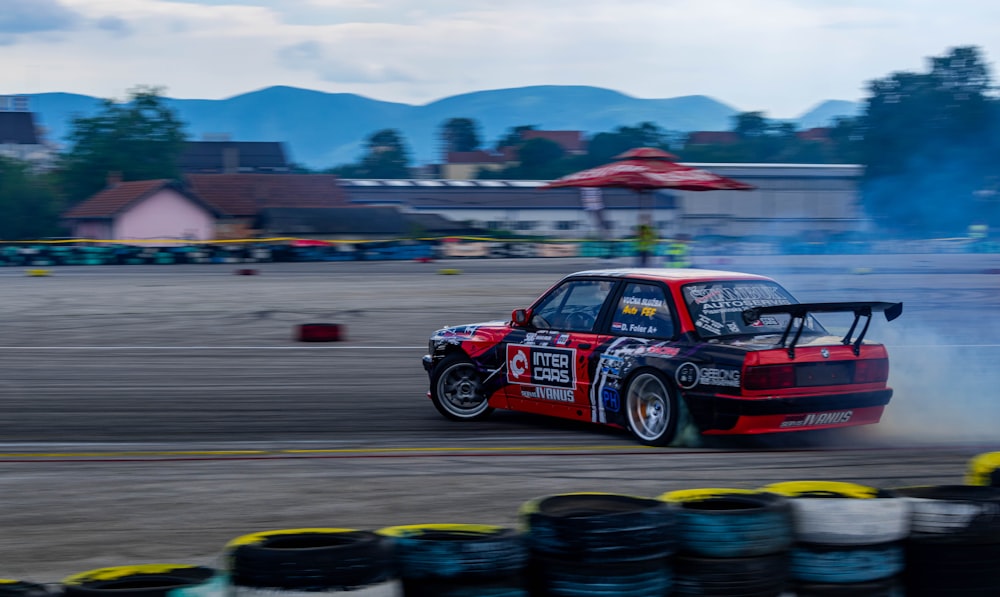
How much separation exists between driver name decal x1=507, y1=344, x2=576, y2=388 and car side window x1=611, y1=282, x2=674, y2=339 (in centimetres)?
45

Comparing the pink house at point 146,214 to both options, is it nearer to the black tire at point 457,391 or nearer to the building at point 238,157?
the building at point 238,157

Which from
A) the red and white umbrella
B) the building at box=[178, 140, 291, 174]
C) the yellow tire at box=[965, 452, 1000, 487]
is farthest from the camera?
the building at box=[178, 140, 291, 174]

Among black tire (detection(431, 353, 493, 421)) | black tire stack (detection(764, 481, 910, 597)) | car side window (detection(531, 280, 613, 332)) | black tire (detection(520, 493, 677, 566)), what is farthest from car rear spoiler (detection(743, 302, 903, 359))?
black tire (detection(520, 493, 677, 566))

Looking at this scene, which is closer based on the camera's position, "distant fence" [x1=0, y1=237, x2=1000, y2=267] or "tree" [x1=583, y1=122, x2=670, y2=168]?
"distant fence" [x1=0, y1=237, x2=1000, y2=267]

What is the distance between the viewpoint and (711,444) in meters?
8.16

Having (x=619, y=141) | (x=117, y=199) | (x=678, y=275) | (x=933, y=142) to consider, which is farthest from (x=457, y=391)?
(x=619, y=141)

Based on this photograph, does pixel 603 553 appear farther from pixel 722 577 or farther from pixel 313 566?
pixel 313 566

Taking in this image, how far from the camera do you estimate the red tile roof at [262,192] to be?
79.4 meters

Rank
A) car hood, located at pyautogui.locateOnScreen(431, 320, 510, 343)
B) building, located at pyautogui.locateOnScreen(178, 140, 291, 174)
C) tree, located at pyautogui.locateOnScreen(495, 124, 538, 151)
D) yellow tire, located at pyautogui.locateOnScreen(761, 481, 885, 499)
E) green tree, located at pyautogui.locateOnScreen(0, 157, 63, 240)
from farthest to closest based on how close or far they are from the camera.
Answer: tree, located at pyautogui.locateOnScreen(495, 124, 538, 151), building, located at pyautogui.locateOnScreen(178, 140, 291, 174), green tree, located at pyautogui.locateOnScreen(0, 157, 63, 240), car hood, located at pyautogui.locateOnScreen(431, 320, 510, 343), yellow tire, located at pyautogui.locateOnScreen(761, 481, 885, 499)

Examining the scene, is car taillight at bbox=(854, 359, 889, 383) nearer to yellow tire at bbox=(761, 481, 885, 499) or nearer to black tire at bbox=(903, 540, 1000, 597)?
yellow tire at bbox=(761, 481, 885, 499)

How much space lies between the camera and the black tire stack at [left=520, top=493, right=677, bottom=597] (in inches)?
158

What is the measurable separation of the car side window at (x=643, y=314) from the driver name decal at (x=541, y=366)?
1.49 ft

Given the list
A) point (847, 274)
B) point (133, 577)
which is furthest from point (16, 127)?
point (133, 577)

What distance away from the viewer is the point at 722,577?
4152mm
